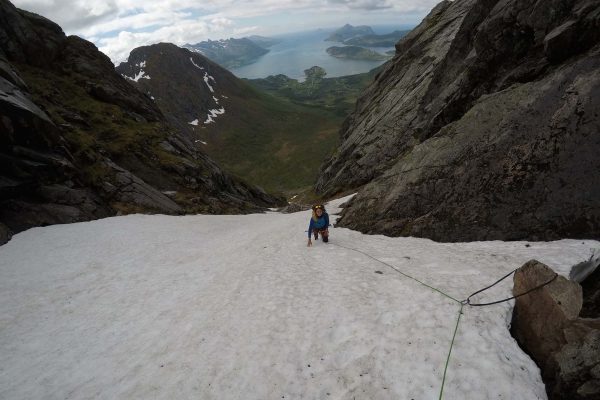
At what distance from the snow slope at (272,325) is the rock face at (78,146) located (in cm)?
929

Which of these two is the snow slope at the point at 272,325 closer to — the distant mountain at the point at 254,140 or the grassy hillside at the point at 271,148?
the grassy hillside at the point at 271,148

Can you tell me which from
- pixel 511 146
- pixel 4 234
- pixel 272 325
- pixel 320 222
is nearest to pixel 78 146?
pixel 4 234

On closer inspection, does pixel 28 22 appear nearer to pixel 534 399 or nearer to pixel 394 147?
pixel 394 147

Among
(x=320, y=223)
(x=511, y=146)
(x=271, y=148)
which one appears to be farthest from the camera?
(x=271, y=148)

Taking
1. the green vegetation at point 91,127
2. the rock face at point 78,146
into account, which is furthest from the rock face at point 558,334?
the green vegetation at point 91,127

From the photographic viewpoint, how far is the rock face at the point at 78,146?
87.8 feet

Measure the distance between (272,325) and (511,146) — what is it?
→ 522 inches

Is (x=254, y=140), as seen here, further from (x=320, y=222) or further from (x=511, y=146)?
(x=511, y=146)

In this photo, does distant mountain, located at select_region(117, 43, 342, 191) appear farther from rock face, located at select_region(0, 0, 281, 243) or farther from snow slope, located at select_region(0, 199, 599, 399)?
snow slope, located at select_region(0, 199, 599, 399)

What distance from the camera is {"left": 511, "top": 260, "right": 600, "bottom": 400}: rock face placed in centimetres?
667

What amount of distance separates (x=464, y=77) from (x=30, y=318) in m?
27.6

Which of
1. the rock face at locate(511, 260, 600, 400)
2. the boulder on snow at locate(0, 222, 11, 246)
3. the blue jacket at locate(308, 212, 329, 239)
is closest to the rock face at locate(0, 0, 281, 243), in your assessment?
the boulder on snow at locate(0, 222, 11, 246)

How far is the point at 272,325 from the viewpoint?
432 inches

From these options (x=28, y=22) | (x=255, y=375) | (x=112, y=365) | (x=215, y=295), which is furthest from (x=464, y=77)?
(x=28, y=22)
